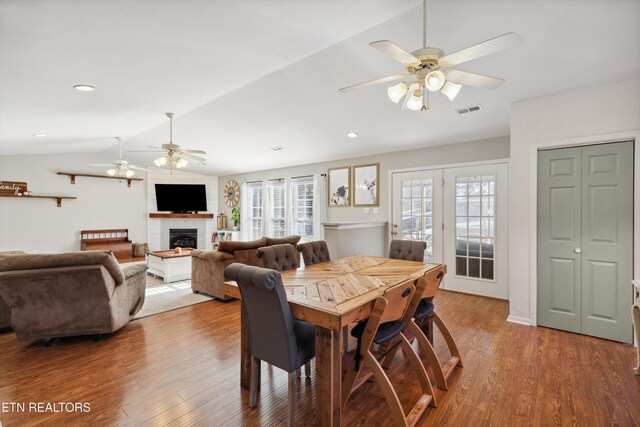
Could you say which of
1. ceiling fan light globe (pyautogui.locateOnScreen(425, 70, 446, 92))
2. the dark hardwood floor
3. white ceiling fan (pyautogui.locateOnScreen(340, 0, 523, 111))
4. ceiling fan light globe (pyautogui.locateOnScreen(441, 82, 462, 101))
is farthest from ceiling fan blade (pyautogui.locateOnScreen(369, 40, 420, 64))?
the dark hardwood floor

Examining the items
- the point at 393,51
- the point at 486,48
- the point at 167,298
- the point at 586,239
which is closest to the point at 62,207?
the point at 167,298

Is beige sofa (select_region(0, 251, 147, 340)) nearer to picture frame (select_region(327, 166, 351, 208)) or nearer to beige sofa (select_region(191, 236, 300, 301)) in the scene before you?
beige sofa (select_region(191, 236, 300, 301))

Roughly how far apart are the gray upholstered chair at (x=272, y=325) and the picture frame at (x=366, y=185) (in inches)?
161

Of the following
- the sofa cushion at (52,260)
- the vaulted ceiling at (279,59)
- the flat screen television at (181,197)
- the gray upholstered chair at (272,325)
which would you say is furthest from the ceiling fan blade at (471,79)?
the flat screen television at (181,197)

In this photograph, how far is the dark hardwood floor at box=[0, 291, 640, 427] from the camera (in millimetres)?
1945

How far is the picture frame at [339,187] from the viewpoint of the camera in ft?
20.3

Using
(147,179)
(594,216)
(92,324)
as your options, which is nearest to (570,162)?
(594,216)

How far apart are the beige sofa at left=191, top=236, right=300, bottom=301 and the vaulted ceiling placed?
6.67 feet

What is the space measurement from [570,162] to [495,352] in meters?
2.20

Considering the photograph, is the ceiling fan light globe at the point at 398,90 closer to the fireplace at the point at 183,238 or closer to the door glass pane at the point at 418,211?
the door glass pane at the point at 418,211

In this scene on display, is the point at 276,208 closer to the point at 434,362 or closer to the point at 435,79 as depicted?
the point at 434,362

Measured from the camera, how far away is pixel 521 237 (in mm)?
3547

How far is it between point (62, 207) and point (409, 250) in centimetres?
829

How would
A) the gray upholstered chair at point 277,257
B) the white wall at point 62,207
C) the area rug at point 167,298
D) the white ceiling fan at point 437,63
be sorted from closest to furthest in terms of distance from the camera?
the white ceiling fan at point 437,63 < the gray upholstered chair at point 277,257 < the area rug at point 167,298 < the white wall at point 62,207
